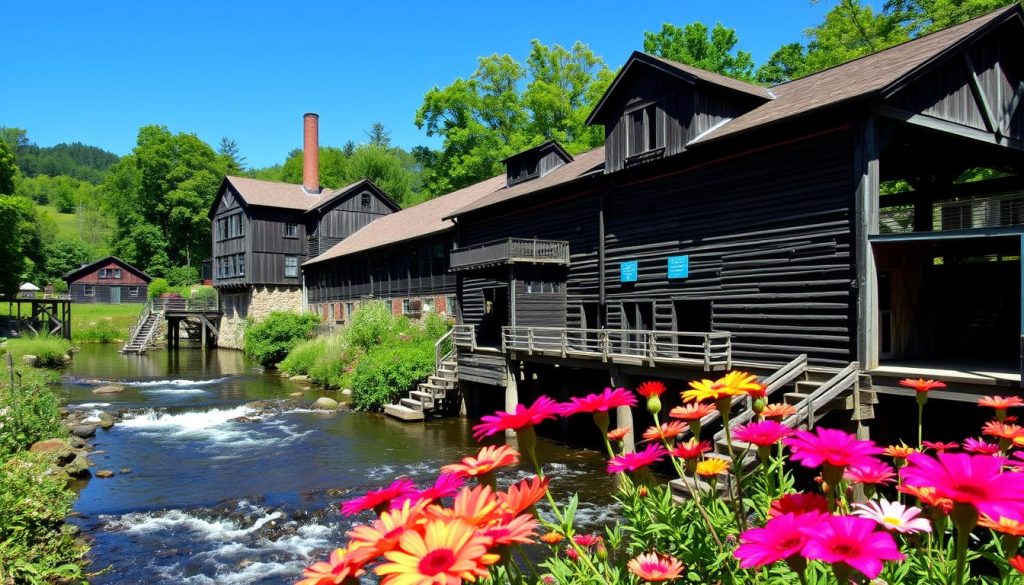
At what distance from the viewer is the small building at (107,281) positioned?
60281mm

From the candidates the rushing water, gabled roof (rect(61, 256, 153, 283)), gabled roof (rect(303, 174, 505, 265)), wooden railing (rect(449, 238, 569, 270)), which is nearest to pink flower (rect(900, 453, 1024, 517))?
the rushing water

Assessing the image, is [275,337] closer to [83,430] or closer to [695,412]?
[83,430]

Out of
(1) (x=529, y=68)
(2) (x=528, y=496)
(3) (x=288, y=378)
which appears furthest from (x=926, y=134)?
(1) (x=529, y=68)

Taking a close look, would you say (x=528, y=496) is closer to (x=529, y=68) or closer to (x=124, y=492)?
(x=124, y=492)

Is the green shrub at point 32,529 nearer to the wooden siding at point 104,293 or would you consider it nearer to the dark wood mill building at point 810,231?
the dark wood mill building at point 810,231

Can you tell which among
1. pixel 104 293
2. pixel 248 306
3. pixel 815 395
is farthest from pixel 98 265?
pixel 815 395

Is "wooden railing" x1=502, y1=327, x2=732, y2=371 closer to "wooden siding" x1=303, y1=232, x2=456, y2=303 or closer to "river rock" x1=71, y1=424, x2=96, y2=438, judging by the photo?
"wooden siding" x1=303, y1=232, x2=456, y2=303

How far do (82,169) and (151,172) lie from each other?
352 feet

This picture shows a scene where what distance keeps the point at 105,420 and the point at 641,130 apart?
59.7ft

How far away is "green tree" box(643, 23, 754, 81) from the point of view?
1409 inches

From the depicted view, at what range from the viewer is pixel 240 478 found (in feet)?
47.9

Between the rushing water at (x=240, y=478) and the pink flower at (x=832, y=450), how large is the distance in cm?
930

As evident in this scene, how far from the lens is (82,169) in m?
148

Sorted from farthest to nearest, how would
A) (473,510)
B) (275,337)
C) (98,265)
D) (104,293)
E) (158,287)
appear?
1. (104,293)
2. (98,265)
3. (158,287)
4. (275,337)
5. (473,510)
